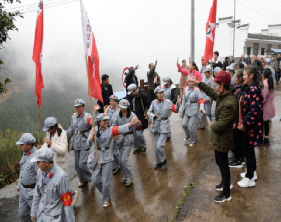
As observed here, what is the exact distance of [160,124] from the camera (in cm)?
558

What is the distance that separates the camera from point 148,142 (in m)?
7.52

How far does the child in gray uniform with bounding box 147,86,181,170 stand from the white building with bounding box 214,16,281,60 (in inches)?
1182

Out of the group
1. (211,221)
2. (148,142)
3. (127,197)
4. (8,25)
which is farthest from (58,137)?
(148,142)

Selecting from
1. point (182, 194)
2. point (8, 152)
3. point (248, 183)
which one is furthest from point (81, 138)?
point (8, 152)

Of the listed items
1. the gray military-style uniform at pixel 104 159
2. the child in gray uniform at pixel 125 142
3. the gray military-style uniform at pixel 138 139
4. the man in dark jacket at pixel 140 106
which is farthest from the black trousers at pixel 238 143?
the gray military-style uniform at pixel 138 139

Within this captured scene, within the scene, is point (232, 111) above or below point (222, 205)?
above

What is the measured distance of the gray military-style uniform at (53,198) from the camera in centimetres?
288

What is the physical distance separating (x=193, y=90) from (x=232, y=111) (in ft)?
11.4

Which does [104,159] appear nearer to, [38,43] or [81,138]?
[81,138]

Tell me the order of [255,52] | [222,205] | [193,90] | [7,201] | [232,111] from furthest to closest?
[255,52] < [193,90] < [7,201] < [222,205] < [232,111]

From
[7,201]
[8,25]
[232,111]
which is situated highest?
[8,25]

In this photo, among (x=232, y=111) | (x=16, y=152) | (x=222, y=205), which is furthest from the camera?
(x=16, y=152)

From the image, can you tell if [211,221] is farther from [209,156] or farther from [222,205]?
[209,156]

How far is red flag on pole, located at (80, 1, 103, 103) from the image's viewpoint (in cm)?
407
